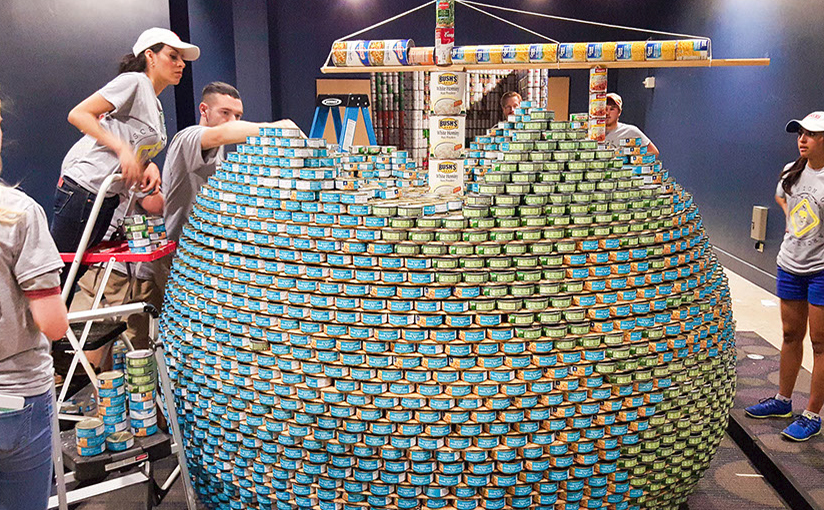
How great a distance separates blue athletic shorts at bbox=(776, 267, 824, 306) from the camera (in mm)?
4152

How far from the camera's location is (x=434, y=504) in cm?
274

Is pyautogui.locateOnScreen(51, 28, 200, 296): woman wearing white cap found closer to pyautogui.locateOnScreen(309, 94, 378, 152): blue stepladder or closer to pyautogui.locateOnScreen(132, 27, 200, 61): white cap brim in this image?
pyautogui.locateOnScreen(132, 27, 200, 61): white cap brim

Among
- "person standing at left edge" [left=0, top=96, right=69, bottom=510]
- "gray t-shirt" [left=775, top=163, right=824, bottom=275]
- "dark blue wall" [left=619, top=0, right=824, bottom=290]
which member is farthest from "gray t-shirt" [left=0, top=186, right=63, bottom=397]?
"dark blue wall" [left=619, top=0, right=824, bottom=290]

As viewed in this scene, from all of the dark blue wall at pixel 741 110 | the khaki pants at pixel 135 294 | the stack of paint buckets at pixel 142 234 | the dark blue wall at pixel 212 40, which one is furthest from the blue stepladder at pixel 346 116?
the dark blue wall at pixel 212 40

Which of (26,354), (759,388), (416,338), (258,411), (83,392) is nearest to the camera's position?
(26,354)

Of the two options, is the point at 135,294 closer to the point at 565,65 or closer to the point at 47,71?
the point at 565,65

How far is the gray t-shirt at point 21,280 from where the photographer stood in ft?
7.04

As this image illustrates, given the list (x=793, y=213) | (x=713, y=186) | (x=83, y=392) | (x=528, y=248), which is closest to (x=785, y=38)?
(x=713, y=186)

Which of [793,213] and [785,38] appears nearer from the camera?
[793,213]

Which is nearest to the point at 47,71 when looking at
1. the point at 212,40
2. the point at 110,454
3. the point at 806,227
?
the point at 212,40

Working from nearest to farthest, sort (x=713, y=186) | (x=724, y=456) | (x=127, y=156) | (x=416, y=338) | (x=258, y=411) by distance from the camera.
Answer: (x=416, y=338) < (x=258, y=411) < (x=127, y=156) < (x=724, y=456) < (x=713, y=186)

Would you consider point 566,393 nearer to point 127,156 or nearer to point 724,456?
point 724,456

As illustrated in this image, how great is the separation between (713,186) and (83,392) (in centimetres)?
847

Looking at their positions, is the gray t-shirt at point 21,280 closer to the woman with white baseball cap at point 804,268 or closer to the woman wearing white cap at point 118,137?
the woman wearing white cap at point 118,137
